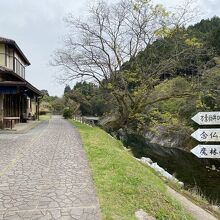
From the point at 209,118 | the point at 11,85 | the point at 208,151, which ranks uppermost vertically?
the point at 11,85

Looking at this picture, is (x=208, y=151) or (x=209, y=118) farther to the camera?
(x=209, y=118)

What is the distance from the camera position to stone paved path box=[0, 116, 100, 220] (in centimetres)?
554

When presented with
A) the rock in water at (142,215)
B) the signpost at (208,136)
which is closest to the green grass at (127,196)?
the rock in water at (142,215)

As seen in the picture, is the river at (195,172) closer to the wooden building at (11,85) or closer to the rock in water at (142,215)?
the rock in water at (142,215)

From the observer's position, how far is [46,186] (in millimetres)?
7098

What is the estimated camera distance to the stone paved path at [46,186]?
5.54 m

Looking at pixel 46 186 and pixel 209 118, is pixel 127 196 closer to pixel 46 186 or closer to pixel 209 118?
pixel 46 186

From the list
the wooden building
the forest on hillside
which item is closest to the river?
the forest on hillside

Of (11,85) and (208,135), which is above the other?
(11,85)

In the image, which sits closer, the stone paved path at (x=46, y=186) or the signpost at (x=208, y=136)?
the stone paved path at (x=46, y=186)

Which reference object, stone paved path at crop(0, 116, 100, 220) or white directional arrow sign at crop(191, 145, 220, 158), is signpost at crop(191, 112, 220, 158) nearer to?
white directional arrow sign at crop(191, 145, 220, 158)

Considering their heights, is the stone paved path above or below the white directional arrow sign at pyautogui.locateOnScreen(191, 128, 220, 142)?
below

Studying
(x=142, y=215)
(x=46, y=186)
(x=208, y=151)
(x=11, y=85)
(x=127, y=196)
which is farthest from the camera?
(x=11, y=85)

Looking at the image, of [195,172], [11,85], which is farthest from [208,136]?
[11,85]
